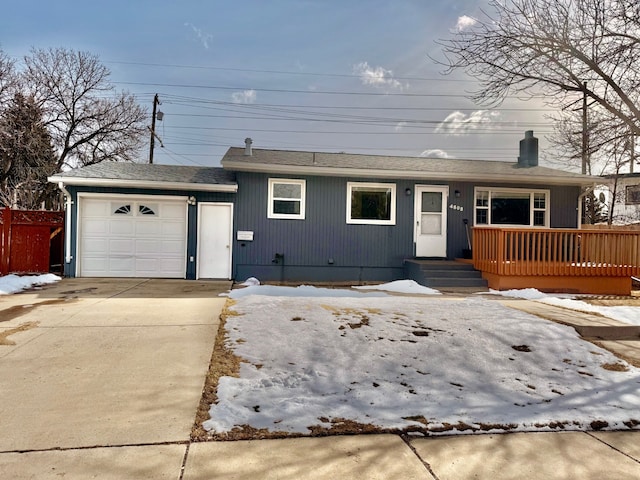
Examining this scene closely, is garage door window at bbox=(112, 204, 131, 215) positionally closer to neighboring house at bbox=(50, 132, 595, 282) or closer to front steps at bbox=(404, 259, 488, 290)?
neighboring house at bbox=(50, 132, 595, 282)

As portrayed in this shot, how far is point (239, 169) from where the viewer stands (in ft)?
31.9

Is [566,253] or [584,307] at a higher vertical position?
[566,253]

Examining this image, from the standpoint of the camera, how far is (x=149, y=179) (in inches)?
384

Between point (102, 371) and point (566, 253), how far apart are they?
9.62m

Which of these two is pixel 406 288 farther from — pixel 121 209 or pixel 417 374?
pixel 121 209

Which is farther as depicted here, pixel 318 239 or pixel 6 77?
pixel 6 77

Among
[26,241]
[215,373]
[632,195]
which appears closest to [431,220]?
[215,373]

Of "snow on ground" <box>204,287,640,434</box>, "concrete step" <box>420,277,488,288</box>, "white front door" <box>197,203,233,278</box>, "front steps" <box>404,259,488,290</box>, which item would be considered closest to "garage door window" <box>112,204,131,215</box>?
"white front door" <box>197,203,233,278</box>

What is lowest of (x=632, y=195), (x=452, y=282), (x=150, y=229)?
(x=452, y=282)

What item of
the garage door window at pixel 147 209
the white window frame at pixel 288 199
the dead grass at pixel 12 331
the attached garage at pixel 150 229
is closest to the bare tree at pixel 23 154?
the attached garage at pixel 150 229

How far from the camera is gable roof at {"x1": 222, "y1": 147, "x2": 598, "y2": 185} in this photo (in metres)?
9.73

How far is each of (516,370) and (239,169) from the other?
7.63 metres

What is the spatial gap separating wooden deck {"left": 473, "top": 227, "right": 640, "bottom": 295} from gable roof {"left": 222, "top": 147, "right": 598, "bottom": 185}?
5.96 ft

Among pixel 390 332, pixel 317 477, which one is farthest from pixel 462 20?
pixel 317 477
